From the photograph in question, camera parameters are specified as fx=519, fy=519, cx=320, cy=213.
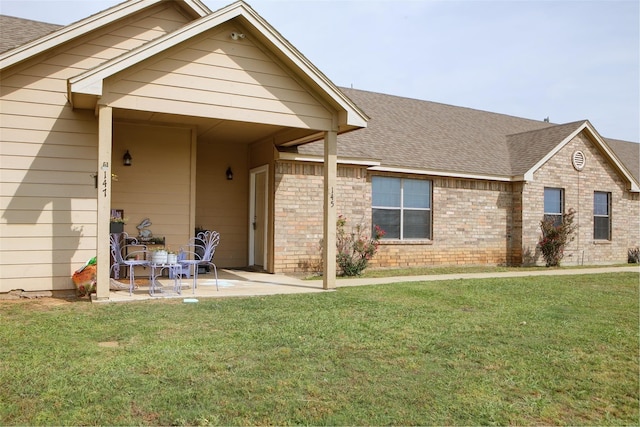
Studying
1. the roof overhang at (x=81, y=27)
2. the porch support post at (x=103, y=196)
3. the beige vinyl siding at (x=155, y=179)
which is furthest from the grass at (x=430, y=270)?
the roof overhang at (x=81, y=27)

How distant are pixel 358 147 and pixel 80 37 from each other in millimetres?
6823

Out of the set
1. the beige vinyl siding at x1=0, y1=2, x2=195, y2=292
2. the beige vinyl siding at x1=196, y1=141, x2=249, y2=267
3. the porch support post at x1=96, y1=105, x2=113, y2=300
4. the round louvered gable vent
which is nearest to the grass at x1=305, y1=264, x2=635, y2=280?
the beige vinyl siding at x1=196, y1=141, x2=249, y2=267

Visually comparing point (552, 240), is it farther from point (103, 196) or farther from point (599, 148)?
point (103, 196)

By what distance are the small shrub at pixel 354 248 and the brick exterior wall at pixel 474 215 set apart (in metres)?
0.32

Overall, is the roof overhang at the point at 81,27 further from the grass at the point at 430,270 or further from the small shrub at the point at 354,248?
the grass at the point at 430,270

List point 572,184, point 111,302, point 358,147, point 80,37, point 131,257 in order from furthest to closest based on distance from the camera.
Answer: point 572,184
point 358,147
point 131,257
point 80,37
point 111,302

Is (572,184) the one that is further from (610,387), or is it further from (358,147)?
(610,387)

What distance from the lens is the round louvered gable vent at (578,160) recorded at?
16.3 m

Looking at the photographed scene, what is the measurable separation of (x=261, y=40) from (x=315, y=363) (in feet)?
18.5

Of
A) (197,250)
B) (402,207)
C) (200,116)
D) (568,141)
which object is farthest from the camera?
(568,141)

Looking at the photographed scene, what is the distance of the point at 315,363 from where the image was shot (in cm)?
490

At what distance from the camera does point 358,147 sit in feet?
43.3

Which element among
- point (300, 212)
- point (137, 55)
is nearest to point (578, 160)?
point (300, 212)

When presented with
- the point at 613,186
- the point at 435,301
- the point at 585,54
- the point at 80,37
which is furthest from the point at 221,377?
the point at 613,186
